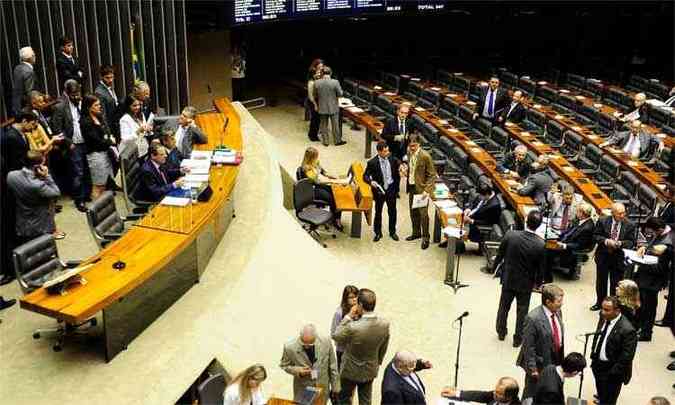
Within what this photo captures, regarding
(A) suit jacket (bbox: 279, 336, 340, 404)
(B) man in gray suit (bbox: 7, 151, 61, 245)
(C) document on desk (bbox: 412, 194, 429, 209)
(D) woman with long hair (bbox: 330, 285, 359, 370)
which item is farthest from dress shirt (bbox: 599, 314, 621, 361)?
(B) man in gray suit (bbox: 7, 151, 61, 245)

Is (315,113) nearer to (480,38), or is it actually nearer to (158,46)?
(158,46)

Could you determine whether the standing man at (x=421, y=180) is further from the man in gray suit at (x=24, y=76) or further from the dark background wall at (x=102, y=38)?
the man in gray suit at (x=24, y=76)

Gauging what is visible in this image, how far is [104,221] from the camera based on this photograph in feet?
26.5

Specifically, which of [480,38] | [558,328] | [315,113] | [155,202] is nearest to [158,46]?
[315,113]

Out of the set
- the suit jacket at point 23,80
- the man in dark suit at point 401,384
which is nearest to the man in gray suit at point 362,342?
the man in dark suit at point 401,384

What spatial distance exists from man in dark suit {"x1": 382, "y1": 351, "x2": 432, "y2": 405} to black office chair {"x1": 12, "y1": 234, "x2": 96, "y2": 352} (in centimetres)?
271

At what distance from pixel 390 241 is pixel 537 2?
10.6m

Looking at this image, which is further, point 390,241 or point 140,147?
point 390,241

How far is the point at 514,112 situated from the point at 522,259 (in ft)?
20.9

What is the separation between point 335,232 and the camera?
11492 millimetres

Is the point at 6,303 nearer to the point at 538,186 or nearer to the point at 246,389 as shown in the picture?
the point at 246,389

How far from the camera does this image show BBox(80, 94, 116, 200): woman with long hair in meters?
8.85

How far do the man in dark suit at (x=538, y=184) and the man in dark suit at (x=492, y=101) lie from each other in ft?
10.9

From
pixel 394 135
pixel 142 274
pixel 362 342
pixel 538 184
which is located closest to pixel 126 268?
pixel 142 274
